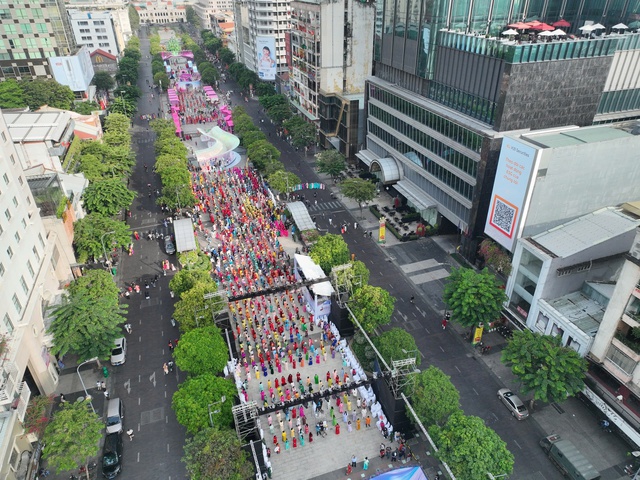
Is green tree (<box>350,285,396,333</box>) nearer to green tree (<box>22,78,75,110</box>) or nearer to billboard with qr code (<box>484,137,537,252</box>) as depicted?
billboard with qr code (<box>484,137,537,252</box>)

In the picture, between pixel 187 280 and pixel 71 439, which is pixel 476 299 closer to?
pixel 187 280

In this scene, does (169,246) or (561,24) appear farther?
(169,246)

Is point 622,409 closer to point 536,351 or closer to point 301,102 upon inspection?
point 536,351

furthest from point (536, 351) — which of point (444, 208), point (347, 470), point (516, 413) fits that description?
point (444, 208)

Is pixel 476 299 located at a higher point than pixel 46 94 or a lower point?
lower

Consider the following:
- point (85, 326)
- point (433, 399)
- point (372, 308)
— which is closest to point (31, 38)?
point (85, 326)

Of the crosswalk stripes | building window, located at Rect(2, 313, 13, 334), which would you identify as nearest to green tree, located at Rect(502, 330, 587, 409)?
building window, located at Rect(2, 313, 13, 334)

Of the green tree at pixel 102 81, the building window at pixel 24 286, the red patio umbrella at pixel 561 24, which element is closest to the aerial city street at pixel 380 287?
the building window at pixel 24 286
